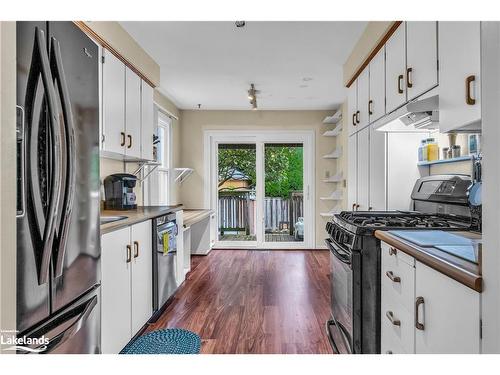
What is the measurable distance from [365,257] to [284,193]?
3946 mm

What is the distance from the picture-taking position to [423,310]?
1.17 metres

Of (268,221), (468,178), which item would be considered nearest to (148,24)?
(468,178)

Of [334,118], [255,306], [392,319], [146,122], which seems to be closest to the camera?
[392,319]

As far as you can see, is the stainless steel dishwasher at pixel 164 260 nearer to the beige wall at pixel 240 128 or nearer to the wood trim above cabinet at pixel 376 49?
the wood trim above cabinet at pixel 376 49

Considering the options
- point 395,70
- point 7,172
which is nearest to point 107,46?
point 7,172

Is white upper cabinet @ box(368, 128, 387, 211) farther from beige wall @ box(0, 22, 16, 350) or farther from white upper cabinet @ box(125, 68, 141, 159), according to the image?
beige wall @ box(0, 22, 16, 350)

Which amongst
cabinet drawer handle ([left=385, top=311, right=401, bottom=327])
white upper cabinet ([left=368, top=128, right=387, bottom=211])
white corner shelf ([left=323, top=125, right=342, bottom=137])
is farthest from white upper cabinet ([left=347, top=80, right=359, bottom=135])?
cabinet drawer handle ([left=385, top=311, right=401, bottom=327])

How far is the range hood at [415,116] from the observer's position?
1673 millimetres

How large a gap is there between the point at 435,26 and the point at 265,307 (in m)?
2.49

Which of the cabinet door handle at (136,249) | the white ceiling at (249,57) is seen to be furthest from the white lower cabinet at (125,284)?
the white ceiling at (249,57)

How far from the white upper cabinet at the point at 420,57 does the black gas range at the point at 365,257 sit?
688 mm

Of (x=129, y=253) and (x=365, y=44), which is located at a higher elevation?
(x=365, y=44)

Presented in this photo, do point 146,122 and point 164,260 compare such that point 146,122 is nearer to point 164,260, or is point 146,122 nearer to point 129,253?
point 164,260

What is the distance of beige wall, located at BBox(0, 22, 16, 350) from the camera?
2.31 ft
